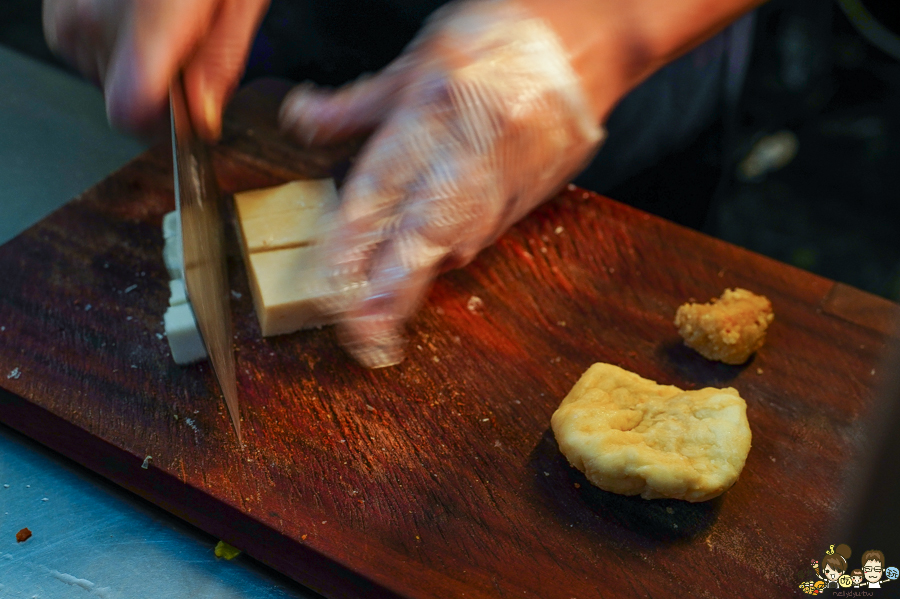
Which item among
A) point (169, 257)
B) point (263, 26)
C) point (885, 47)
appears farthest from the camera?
point (885, 47)

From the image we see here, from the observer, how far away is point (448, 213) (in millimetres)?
1439

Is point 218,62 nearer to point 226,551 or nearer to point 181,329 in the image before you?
point 181,329

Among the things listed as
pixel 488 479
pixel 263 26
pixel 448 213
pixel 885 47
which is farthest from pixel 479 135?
pixel 885 47

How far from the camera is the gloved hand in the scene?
1.42m

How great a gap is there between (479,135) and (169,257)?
0.87m

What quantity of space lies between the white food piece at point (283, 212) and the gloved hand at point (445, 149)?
→ 0.32 m

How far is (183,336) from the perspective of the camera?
151cm

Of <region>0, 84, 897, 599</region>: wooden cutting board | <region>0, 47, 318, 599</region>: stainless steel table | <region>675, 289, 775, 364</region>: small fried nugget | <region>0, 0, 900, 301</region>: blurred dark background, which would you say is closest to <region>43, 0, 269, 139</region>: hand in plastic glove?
<region>0, 84, 897, 599</region>: wooden cutting board

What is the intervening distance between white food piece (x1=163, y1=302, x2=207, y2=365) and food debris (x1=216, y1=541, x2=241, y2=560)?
0.42 m

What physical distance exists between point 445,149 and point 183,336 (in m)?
0.69

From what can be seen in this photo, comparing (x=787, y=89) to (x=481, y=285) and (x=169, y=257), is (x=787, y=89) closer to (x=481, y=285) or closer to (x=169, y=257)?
(x=481, y=285)

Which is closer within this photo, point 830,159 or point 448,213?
point 448,213

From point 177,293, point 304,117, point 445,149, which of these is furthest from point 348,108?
point 177,293

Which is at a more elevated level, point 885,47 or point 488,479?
point 488,479
